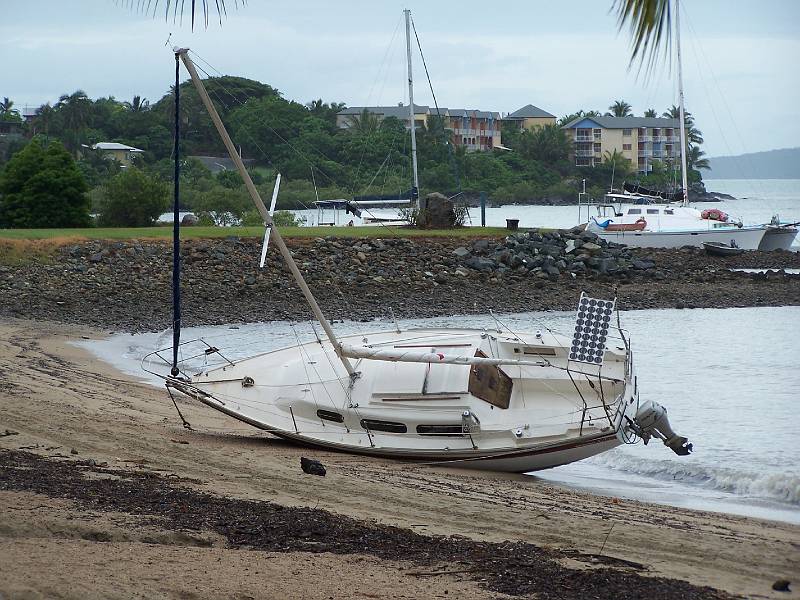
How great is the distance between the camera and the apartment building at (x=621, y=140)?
12650 cm

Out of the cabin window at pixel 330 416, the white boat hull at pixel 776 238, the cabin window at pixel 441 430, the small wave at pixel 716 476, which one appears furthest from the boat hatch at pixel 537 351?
the white boat hull at pixel 776 238

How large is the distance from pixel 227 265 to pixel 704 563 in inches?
1240

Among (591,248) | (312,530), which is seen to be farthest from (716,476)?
(591,248)

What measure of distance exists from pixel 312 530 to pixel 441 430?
512cm

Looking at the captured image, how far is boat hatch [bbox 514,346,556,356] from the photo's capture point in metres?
16.4

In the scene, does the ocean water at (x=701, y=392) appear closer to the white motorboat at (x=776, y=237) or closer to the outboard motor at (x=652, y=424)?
the outboard motor at (x=652, y=424)

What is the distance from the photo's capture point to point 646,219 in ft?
195

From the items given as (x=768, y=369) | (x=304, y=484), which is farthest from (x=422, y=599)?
(x=768, y=369)

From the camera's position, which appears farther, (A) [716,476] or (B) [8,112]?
(B) [8,112]

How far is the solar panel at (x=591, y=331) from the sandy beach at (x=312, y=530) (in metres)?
2.21

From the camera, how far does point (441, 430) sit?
47.9 feet

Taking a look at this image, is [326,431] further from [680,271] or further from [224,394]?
[680,271]

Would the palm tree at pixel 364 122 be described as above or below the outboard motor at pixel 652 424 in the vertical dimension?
above

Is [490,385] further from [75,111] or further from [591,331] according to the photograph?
[75,111]
